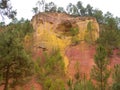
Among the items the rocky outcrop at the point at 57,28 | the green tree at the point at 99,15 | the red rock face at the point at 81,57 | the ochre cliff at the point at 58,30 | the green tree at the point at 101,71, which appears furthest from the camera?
the green tree at the point at 99,15

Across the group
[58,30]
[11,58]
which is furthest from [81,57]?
[11,58]

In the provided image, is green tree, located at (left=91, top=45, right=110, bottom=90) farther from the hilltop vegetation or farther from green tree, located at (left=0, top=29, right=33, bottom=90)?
green tree, located at (left=0, top=29, right=33, bottom=90)

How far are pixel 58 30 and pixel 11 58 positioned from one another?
32.4 metres

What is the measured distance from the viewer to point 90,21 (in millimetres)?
60938

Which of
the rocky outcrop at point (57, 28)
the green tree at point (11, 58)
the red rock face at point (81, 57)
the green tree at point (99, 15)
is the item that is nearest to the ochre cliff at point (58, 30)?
the rocky outcrop at point (57, 28)

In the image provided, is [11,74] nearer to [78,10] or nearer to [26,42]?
[26,42]

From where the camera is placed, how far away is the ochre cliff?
57344 mm

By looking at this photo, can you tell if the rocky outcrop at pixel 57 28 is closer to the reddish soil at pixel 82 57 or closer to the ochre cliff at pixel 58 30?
the ochre cliff at pixel 58 30

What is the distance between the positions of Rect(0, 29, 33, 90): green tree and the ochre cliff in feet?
88.6

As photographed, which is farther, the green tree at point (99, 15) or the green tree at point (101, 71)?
the green tree at point (99, 15)

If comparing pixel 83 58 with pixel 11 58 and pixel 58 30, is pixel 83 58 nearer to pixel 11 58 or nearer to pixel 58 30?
pixel 58 30

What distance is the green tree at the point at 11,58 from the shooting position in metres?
28.3

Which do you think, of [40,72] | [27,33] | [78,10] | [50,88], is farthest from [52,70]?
[78,10]

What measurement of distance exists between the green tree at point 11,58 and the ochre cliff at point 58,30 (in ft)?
88.6
